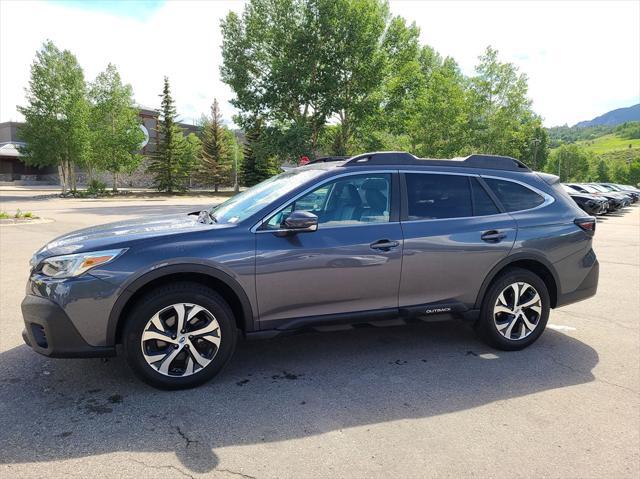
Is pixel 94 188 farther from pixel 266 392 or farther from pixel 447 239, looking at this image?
pixel 447 239

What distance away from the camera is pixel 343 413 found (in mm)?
3115

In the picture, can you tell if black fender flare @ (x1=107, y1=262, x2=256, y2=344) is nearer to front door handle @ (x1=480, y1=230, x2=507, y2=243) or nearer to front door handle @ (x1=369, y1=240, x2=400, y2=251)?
front door handle @ (x1=369, y1=240, x2=400, y2=251)

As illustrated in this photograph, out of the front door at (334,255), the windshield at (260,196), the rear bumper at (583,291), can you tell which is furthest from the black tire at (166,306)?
the rear bumper at (583,291)

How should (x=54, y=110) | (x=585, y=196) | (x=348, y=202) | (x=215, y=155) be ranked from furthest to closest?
(x=215, y=155) → (x=54, y=110) → (x=585, y=196) → (x=348, y=202)

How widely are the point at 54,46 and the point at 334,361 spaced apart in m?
43.4

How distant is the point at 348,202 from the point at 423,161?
2.81ft

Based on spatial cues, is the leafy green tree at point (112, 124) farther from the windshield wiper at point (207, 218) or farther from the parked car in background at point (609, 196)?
the windshield wiper at point (207, 218)

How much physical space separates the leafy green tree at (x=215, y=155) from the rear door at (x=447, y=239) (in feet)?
165

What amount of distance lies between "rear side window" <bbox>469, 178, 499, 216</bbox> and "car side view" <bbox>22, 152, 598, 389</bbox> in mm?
11

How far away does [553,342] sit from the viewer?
15.1 ft

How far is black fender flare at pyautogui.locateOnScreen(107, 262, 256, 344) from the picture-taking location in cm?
316

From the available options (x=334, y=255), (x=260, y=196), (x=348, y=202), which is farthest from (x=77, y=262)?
(x=348, y=202)

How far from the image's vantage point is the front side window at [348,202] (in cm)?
370

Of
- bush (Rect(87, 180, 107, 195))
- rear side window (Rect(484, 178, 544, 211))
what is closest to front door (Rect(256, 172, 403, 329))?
rear side window (Rect(484, 178, 544, 211))
